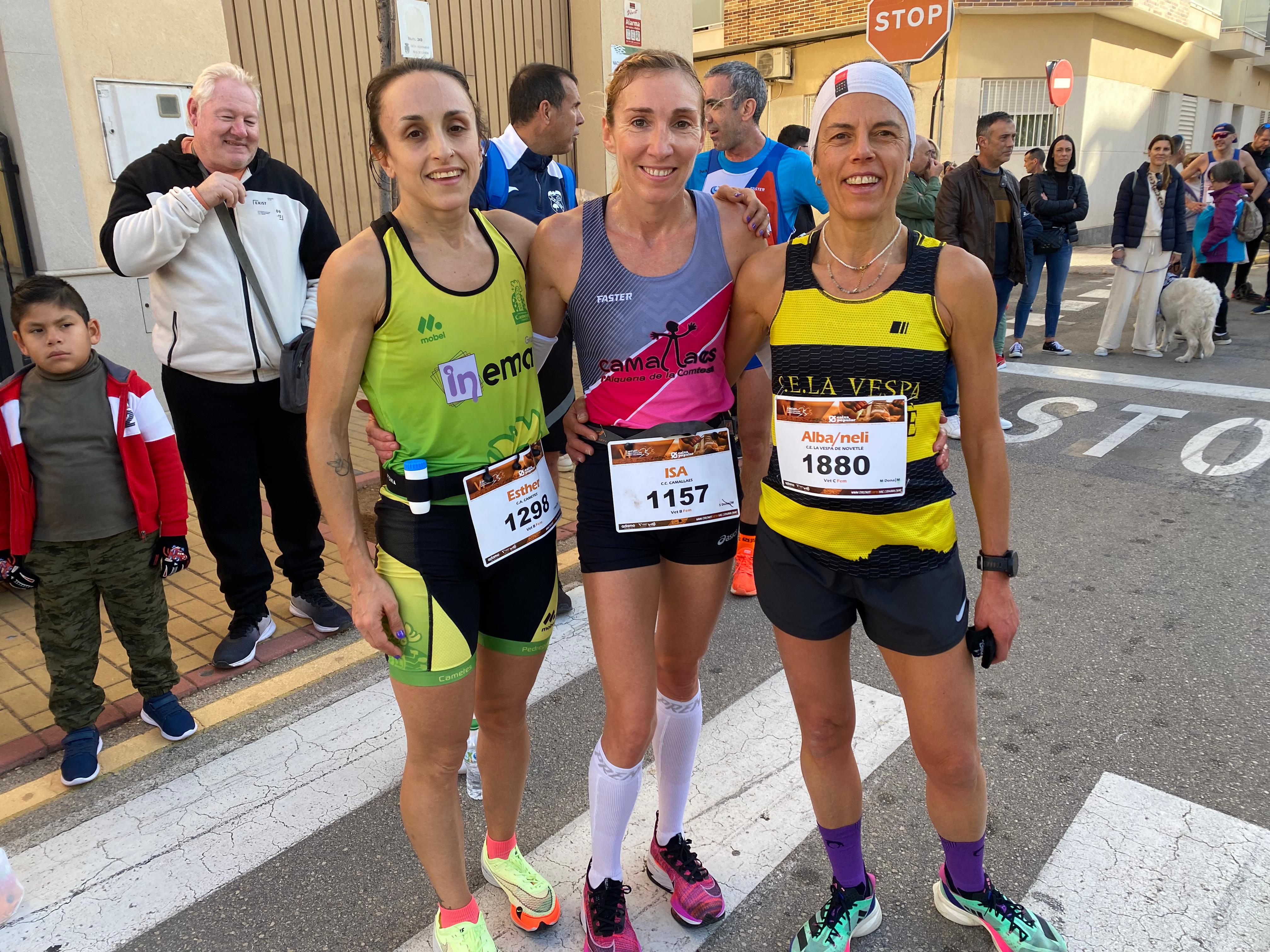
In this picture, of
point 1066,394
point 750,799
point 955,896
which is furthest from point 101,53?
point 1066,394

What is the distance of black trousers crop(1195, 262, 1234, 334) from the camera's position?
1005 centimetres

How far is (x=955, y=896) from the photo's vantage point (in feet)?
7.75

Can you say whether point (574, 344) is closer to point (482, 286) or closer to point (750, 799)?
point (482, 286)

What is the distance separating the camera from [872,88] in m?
2.03

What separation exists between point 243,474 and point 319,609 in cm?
71

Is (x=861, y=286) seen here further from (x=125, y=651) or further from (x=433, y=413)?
(x=125, y=651)

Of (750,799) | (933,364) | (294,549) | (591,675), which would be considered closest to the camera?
(933,364)

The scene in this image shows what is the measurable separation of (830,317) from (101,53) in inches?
249

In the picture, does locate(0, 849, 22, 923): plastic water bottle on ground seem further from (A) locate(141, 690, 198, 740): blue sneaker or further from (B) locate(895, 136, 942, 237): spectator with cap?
(B) locate(895, 136, 942, 237): spectator with cap

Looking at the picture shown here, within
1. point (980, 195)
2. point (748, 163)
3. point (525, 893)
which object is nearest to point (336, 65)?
point (748, 163)

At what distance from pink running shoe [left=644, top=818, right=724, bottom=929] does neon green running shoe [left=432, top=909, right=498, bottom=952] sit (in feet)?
1.67

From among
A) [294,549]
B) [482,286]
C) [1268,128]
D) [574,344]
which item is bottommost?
[294,549]

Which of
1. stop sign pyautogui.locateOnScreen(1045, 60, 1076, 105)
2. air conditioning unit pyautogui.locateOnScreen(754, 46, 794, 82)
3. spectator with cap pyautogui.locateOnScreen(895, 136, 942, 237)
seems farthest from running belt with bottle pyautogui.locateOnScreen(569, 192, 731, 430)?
air conditioning unit pyautogui.locateOnScreen(754, 46, 794, 82)

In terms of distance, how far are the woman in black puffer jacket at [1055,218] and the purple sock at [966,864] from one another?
763 centimetres
